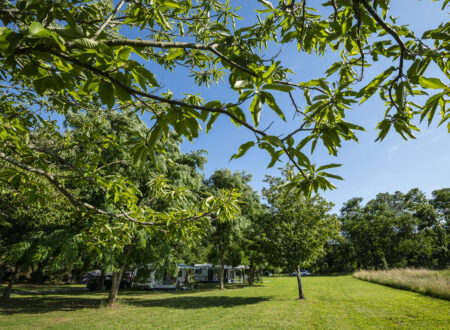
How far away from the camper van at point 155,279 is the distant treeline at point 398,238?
22215mm

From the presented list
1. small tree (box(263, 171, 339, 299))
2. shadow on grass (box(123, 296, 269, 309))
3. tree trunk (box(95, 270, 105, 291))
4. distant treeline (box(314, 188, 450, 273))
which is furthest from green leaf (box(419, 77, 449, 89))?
distant treeline (box(314, 188, 450, 273))

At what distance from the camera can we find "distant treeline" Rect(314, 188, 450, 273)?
128ft

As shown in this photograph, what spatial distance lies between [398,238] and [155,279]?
45312 mm

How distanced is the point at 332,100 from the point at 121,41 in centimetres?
119

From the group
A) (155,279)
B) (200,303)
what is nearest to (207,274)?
(200,303)

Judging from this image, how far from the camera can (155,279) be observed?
1224cm

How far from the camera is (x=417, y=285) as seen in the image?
14172 millimetres

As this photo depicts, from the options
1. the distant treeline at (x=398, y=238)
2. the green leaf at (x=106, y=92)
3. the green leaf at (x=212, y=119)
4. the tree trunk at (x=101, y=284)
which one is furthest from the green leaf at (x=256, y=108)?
the distant treeline at (x=398, y=238)

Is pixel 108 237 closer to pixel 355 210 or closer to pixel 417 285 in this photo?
pixel 417 285

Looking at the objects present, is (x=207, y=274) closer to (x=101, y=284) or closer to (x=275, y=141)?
(x=101, y=284)

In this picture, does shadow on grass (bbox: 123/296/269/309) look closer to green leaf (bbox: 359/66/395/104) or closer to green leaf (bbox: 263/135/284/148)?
green leaf (bbox: 359/66/395/104)

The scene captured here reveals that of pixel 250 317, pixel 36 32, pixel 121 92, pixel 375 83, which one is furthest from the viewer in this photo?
pixel 250 317

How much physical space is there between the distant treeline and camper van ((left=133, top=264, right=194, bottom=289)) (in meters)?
22.2

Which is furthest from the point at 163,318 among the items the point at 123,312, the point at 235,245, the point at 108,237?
the point at 235,245
